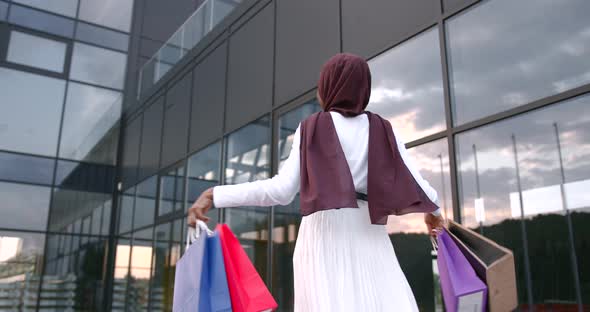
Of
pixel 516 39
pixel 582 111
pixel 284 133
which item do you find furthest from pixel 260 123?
pixel 582 111

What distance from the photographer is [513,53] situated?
3760mm

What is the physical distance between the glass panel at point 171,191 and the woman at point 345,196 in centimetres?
765

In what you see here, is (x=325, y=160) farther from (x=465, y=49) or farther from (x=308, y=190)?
(x=465, y=49)

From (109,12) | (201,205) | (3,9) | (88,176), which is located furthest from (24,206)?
(201,205)

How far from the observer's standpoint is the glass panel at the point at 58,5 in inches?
526

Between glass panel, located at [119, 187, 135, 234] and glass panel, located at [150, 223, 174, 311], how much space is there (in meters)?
2.07

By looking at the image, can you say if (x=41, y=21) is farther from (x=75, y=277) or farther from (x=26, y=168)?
(x=75, y=277)

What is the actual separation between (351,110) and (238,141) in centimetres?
577

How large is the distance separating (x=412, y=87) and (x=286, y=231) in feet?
7.79

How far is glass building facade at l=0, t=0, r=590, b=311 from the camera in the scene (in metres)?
3.47

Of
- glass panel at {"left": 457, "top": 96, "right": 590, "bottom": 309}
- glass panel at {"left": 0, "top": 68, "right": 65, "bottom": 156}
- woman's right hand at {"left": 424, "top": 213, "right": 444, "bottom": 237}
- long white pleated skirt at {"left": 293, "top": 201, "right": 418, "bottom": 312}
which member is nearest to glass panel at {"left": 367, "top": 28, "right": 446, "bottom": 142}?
glass panel at {"left": 457, "top": 96, "right": 590, "bottom": 309}

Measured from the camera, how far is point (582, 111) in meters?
3.32

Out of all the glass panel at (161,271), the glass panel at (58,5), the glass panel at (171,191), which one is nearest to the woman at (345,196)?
the glass panel at (171,191)

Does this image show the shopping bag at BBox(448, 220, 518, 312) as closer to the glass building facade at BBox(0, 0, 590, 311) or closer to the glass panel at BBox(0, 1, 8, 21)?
the glass building facade at BBox(0, 0, 590, 311)
